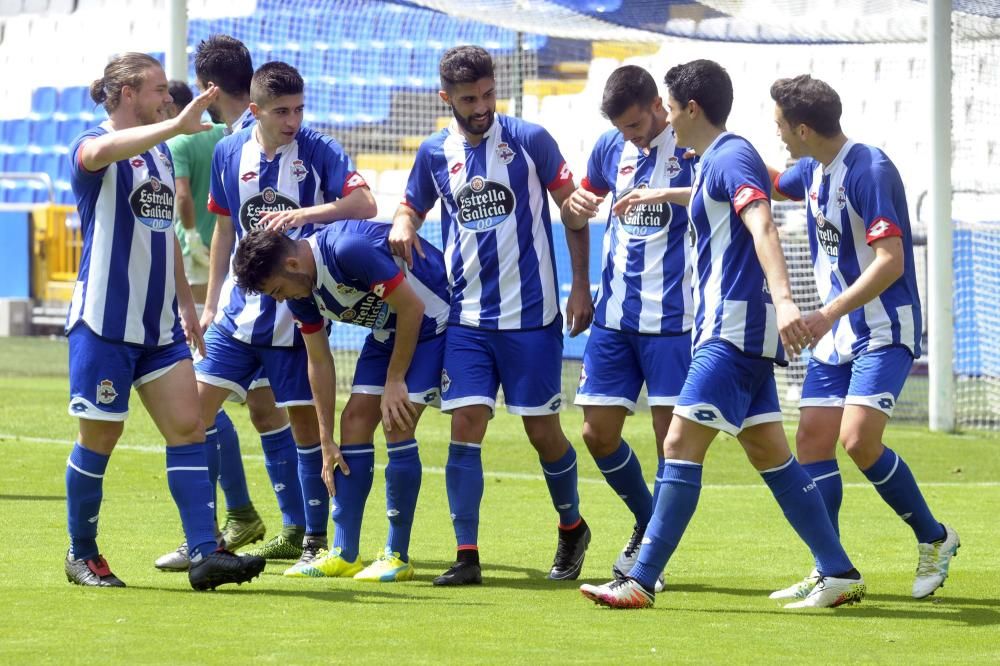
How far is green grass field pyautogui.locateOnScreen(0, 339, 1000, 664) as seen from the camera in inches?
183

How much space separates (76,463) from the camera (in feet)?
18.9

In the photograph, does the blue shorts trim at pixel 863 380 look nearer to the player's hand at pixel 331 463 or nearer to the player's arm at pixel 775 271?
the player's arm at pixel 775 271

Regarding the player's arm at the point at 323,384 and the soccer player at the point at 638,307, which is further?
the soccer player at the point at 638,307

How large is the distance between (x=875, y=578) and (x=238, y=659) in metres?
2.81

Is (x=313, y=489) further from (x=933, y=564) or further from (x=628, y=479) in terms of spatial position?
(x=933, y=564)

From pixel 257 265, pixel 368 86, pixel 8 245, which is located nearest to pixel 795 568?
pixel 257 265

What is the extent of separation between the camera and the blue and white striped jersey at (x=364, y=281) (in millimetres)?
5801

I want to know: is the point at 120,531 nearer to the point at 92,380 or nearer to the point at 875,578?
the point at 92,380

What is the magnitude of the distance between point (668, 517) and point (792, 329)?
0.79m

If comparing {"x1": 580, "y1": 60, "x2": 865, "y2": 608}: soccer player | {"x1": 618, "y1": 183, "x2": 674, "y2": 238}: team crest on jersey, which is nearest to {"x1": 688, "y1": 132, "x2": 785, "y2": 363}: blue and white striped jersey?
{"x1": 580, "y1": 60, "x2": 865, "y2": 608}: soccer player

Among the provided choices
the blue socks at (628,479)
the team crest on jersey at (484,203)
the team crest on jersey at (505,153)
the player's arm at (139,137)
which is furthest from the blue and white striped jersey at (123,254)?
the blue socks at (628,479)

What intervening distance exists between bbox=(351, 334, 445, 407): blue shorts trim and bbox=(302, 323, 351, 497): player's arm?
15cm

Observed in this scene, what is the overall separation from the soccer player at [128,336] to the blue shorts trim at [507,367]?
100 cm

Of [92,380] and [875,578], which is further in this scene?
[875,578]
